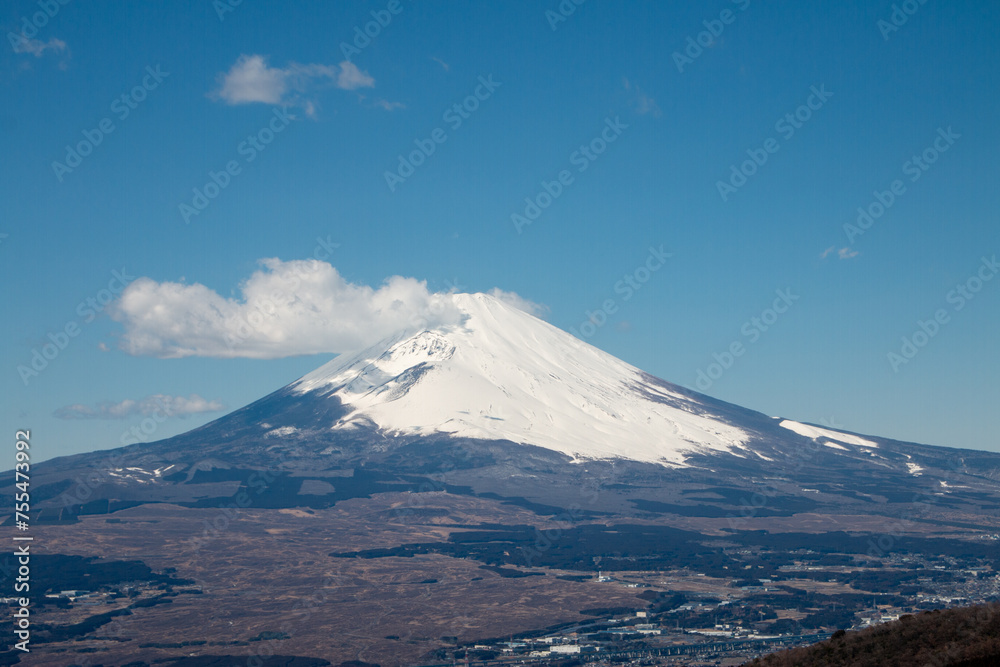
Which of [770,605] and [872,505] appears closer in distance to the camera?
[770,605]

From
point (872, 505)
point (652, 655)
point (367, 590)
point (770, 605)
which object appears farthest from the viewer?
point (872, 505)

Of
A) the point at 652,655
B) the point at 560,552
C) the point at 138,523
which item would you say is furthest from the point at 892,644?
the point at 138,523

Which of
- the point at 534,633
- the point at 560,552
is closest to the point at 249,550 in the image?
the point at 560,552

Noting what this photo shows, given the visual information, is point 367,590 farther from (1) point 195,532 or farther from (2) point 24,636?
(1) point 195,532

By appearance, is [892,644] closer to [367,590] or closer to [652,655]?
[652,655]

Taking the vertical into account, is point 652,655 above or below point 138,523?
below

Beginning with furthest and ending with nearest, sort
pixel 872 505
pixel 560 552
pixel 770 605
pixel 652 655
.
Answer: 1. pixel 872 505
2. pixel 560 552
3. pixel 770 605
4. pixel 652 655
